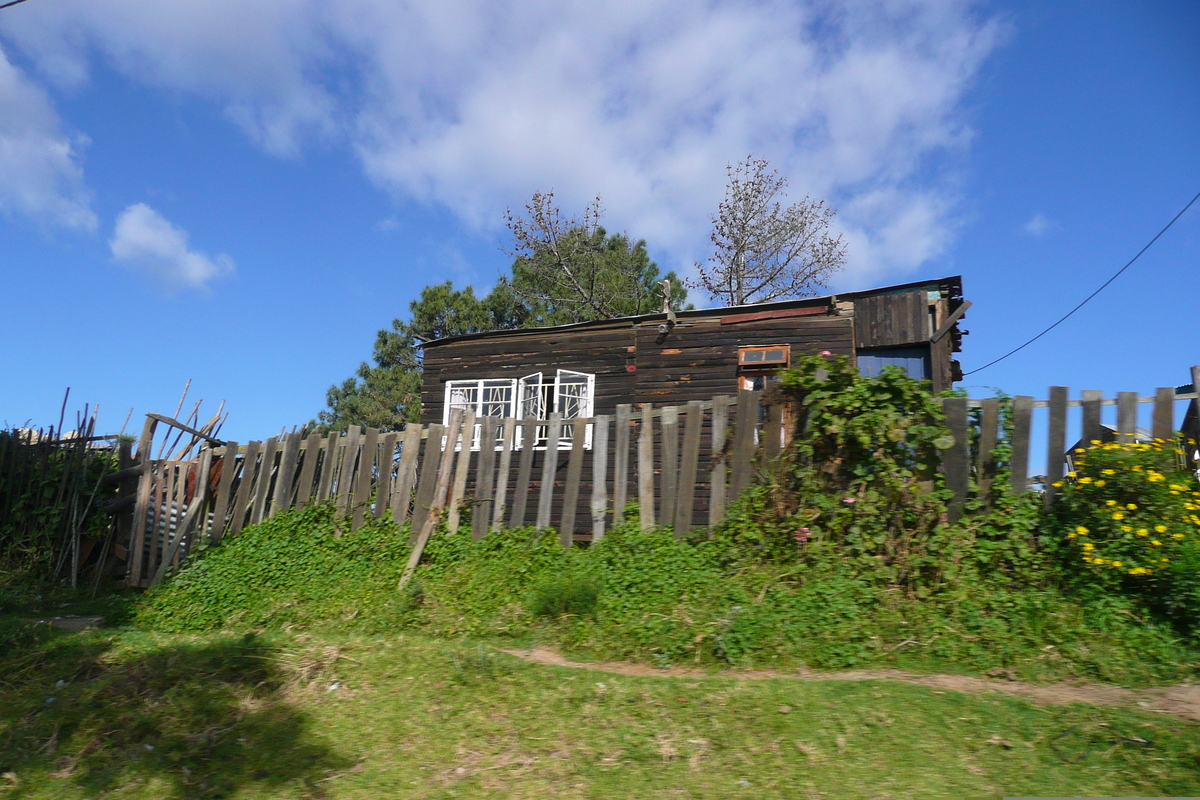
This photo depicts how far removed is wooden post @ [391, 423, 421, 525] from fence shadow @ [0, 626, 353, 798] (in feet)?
8.12

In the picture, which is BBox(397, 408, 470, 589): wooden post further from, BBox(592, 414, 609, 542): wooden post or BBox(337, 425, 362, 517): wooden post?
BBox(592, 414, 609, 542): wooden post

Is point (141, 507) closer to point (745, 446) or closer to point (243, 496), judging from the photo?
point (243, 496)

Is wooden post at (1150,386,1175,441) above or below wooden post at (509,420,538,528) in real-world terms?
above

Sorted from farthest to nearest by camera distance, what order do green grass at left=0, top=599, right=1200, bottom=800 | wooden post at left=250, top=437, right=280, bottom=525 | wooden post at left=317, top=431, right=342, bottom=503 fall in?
wooden post at left=250, top=437, right=280, bottom=525 → wooden post at left=317, top=431, right=342, bottom=503 → green grass at left=0, top=599, right=1200, bottom=800

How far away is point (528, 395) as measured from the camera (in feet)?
46.1

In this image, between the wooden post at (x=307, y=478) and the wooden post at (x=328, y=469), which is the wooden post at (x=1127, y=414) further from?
the wooden post at (x=307, y=478)

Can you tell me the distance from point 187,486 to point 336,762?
671 centimetres

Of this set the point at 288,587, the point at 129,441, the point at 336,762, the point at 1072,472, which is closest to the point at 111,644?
the point at 288,587

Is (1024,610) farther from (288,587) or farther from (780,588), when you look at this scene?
(288,587)

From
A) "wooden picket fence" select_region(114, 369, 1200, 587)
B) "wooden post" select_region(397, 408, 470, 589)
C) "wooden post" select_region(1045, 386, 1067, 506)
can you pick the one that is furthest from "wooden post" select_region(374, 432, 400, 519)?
"wooden post" select_region(1045, 386, 1067, 506)

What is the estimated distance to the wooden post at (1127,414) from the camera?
571cm

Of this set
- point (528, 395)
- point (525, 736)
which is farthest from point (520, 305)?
point (525, 736)

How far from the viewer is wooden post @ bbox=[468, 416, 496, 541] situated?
7.92 meters

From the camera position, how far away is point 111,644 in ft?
20.7
